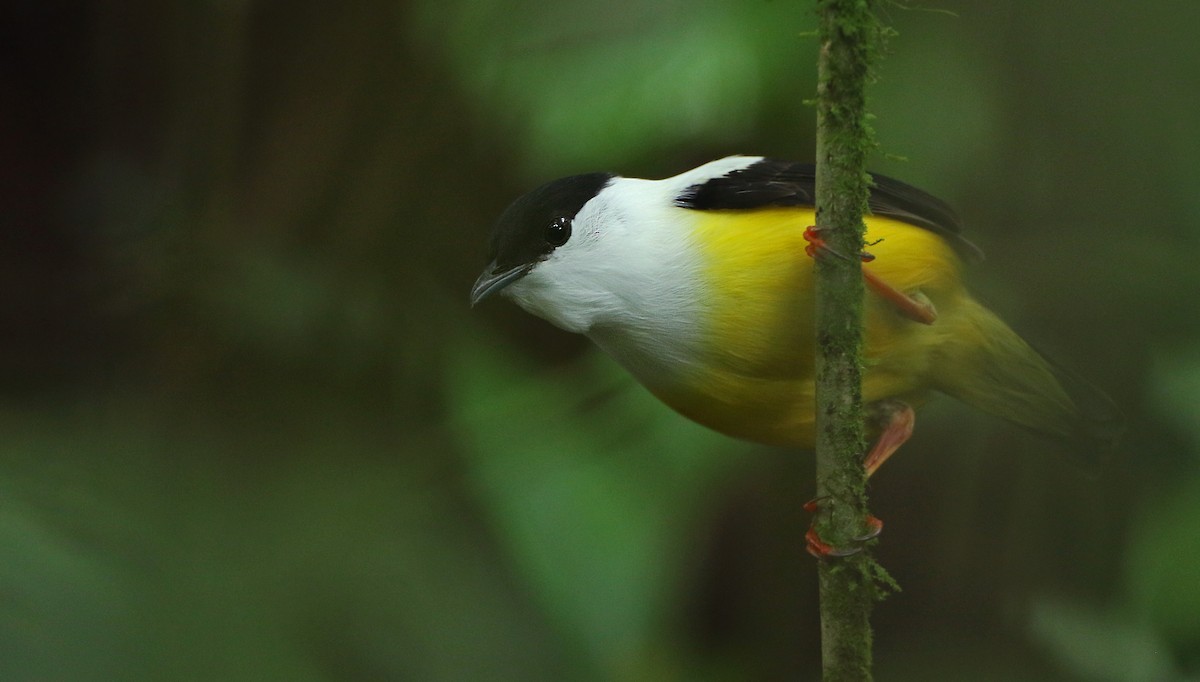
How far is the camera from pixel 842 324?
933 millimetres

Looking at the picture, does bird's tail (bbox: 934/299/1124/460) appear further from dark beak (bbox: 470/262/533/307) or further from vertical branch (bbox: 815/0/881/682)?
dark beak (bbox: 470/262/533/307)

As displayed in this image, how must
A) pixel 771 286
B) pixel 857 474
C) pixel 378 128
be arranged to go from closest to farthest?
1. pixel 857 474
2. pixel 771 286
3. pixel 378 128

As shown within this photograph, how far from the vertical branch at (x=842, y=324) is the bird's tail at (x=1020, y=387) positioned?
52 cm

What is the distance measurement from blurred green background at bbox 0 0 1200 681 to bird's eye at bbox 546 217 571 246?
0.25m

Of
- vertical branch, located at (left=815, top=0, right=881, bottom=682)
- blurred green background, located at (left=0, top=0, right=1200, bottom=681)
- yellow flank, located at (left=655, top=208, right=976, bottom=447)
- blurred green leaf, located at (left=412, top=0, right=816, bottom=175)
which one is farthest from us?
blurred green background, located at (left=0, top=0, right=1200, bottom=681)

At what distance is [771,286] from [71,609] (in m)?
1.16

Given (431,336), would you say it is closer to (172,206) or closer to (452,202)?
(452,202)

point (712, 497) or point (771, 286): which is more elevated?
point (771, 286)

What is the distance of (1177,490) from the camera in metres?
1.54

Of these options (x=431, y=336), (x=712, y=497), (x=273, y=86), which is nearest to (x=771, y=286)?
(x=712, y=497)

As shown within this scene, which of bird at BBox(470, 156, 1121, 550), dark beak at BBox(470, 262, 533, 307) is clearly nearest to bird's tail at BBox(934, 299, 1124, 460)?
bird at BBox(470, 156, 1121, 550)

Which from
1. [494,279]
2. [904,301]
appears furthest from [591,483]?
[904,301]

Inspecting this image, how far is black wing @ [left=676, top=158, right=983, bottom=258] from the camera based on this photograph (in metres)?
1.25

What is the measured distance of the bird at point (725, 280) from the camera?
47.5 inches
